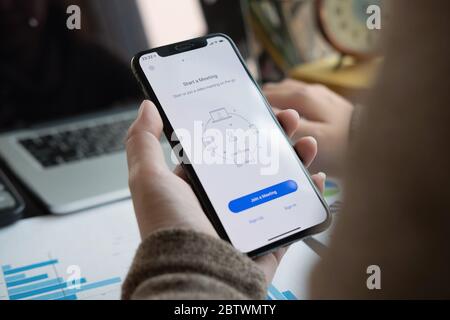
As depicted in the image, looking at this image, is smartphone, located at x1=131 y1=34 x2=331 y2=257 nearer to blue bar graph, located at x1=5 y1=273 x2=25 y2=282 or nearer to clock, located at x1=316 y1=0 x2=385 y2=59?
blue bar graph, located at x1=5 y1=273 x2=25 y2=282

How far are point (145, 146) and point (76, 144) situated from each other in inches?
12.0

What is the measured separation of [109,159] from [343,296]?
0.46 m

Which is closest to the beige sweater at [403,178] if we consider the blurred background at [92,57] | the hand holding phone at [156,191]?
the hand holding phone at [156,191]

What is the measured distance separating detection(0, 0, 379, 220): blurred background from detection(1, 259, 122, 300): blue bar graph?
135 mm

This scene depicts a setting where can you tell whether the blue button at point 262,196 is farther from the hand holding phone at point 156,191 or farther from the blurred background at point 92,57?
the blurred background at point 92,57

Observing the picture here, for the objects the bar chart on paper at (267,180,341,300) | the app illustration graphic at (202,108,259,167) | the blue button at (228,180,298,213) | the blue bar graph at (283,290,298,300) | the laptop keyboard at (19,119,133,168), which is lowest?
the bar chart on paper at (267,180,341,300)

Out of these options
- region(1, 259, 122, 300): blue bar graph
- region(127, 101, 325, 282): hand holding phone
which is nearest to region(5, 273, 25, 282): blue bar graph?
region(1, 259, 122, 300): blue bar graph

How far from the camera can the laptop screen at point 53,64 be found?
75 cm

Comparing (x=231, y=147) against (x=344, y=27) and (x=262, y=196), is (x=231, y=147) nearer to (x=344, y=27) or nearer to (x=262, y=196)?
(x=262, y=196)

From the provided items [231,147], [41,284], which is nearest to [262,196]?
[231,147]

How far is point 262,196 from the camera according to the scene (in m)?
0.48

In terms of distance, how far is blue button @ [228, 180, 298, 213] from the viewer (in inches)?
18.7
